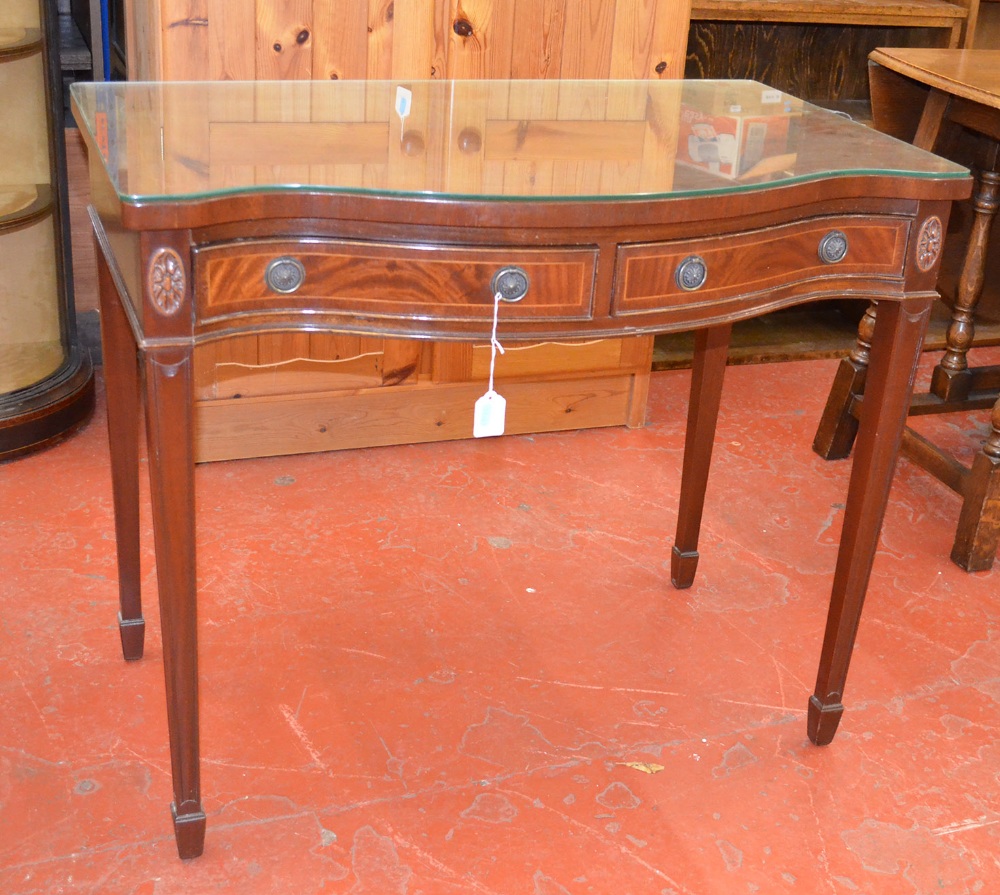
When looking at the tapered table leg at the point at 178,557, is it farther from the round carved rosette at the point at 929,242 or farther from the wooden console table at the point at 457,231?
the round carved rosette at the point at 929,242

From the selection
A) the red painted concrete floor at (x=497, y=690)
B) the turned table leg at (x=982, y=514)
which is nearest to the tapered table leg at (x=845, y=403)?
the red painted concrete floor at (x=497, y=690)

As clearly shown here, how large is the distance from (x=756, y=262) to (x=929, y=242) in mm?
265

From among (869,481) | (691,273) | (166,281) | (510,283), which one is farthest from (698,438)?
(166,281)

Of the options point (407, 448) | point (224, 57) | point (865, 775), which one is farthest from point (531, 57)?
point (865, 775)

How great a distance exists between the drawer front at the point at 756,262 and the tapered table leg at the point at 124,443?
2.47 feet

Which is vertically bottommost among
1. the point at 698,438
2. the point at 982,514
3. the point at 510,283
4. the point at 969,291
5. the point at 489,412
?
the point at 982,514

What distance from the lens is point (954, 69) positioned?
8.54ft

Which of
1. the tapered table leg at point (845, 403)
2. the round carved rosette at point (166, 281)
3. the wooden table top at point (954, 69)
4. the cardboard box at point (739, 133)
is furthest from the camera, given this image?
the tapered table leg at point (845, 403)

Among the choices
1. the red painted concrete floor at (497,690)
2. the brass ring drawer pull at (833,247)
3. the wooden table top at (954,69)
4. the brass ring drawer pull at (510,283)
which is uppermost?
the wooden table top at (954,69)

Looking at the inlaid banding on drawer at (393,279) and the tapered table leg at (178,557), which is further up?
the inlaid banding on drawer at (393,279)

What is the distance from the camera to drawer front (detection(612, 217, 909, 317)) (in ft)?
4.95

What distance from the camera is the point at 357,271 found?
1.43 metres

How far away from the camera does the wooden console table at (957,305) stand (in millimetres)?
2529

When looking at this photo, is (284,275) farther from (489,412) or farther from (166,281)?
(489,412)
